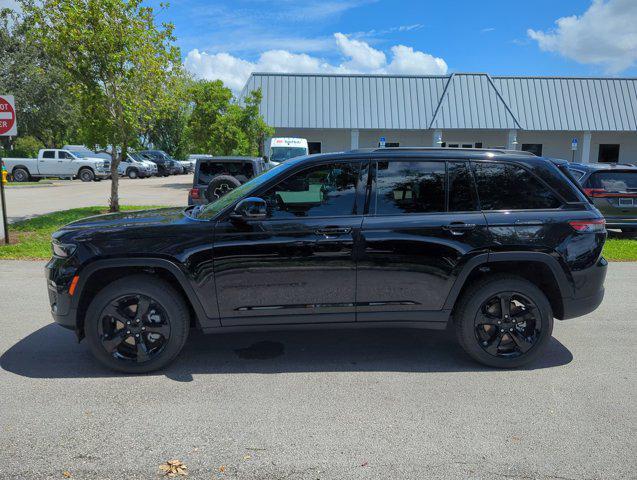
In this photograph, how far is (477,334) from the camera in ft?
14.2

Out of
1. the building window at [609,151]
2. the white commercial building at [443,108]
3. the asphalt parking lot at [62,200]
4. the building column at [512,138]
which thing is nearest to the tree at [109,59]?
the asphalt parking lot at [62,200]

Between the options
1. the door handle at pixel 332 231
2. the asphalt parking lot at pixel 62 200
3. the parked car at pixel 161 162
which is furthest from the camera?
the parked car at pixel 161 162

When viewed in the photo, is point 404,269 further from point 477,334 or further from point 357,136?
point 357,136

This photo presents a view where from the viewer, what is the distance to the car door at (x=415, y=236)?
4.14 meters

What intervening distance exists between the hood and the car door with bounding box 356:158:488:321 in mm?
1657

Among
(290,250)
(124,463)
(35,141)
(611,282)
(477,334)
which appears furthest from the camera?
(35,141)

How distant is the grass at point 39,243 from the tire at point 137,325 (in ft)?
18.9

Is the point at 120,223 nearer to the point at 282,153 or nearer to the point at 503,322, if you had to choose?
the point at 503,322

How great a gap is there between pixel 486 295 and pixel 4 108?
9381 mm

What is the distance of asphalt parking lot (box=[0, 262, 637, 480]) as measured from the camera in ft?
9.79

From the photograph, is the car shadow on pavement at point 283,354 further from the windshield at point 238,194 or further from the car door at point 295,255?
the windshield at point 238,194

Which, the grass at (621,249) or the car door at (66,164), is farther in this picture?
the car door at (66,164)

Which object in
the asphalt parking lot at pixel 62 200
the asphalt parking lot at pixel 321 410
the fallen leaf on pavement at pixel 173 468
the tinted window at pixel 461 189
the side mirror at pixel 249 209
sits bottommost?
the fallen leaf on pavement at pixel 173 468

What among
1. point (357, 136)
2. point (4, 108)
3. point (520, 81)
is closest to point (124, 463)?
point (4, 108)
